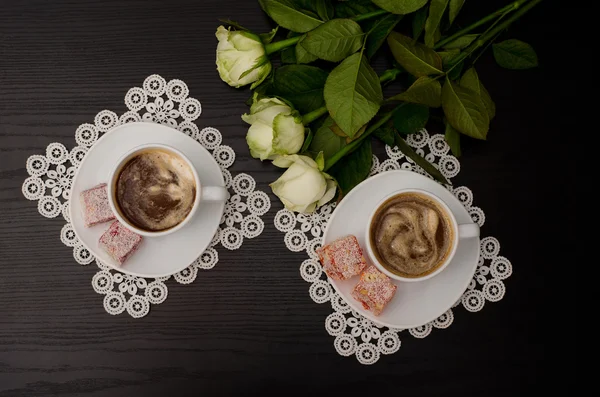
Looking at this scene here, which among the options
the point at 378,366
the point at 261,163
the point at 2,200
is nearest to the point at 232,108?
the point at 261,163

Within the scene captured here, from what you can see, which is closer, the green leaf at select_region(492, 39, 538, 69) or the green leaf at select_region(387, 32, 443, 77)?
the green leaf at select_region(387, 32, 443, 77)

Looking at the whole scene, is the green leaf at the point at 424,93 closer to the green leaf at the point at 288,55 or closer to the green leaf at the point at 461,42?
the green leaf at the point at 461,42

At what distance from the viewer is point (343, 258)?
102 centimetres

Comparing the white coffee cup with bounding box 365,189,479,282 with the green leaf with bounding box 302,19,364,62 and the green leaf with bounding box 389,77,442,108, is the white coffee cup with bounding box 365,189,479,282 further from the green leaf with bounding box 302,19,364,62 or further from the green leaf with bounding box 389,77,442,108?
the green leaf with bounding box 302,19,364,62

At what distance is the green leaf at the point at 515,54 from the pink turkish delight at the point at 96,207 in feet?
2.79

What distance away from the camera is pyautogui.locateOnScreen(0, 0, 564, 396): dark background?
3.74 ft

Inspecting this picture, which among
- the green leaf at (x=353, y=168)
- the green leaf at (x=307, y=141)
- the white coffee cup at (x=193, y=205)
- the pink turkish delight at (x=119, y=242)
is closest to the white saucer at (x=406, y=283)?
the green leaf at (x=353, y=168)

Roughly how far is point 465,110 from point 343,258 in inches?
13.9

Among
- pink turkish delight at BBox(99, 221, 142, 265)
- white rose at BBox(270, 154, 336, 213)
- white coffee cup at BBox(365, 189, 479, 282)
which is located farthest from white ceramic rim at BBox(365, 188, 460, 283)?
pink turkish delight at BBox(99, 221, 142, 265)

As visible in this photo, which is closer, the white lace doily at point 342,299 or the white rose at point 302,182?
the white rose at point 302,182

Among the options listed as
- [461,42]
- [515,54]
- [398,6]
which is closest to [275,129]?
[398,6]

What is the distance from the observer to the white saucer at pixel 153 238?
42.1 inches

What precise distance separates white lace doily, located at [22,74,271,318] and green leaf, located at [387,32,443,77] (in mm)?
399

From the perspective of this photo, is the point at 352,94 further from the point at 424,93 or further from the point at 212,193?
the point at 212,193
